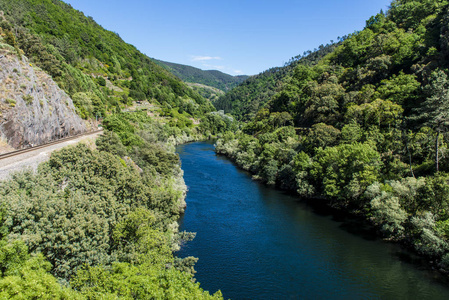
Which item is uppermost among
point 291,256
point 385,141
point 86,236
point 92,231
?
point 385,141

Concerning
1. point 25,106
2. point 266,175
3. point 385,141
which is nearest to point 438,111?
point 385,141

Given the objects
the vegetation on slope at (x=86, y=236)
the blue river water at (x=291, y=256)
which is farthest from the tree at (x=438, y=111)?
the vegetation on slope at (x=86, y=236)

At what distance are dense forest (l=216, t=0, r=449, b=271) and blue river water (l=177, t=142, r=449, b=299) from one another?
15.0ft

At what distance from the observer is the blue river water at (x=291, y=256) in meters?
31.2

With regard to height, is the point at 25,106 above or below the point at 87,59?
below

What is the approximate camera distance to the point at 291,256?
125 feet

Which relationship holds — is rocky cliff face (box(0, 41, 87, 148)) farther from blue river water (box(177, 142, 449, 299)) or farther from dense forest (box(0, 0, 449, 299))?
blue river water (box(177, 142, 449, 299))

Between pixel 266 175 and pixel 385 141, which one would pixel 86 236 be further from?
pixel 385 141

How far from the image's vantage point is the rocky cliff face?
36469 millimetres

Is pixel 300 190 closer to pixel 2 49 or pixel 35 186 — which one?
pixel 35 186

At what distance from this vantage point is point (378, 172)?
49.2 m

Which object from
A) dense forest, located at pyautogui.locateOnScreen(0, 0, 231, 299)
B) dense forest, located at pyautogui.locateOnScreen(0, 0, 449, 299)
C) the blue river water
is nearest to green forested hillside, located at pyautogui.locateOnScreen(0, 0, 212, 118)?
dense forest, located at pyautogui.locateOnScreen(0, 0, 449, 299)

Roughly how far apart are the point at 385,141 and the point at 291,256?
32846 millimetres

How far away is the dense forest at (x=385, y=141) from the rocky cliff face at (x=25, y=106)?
4817 cm
